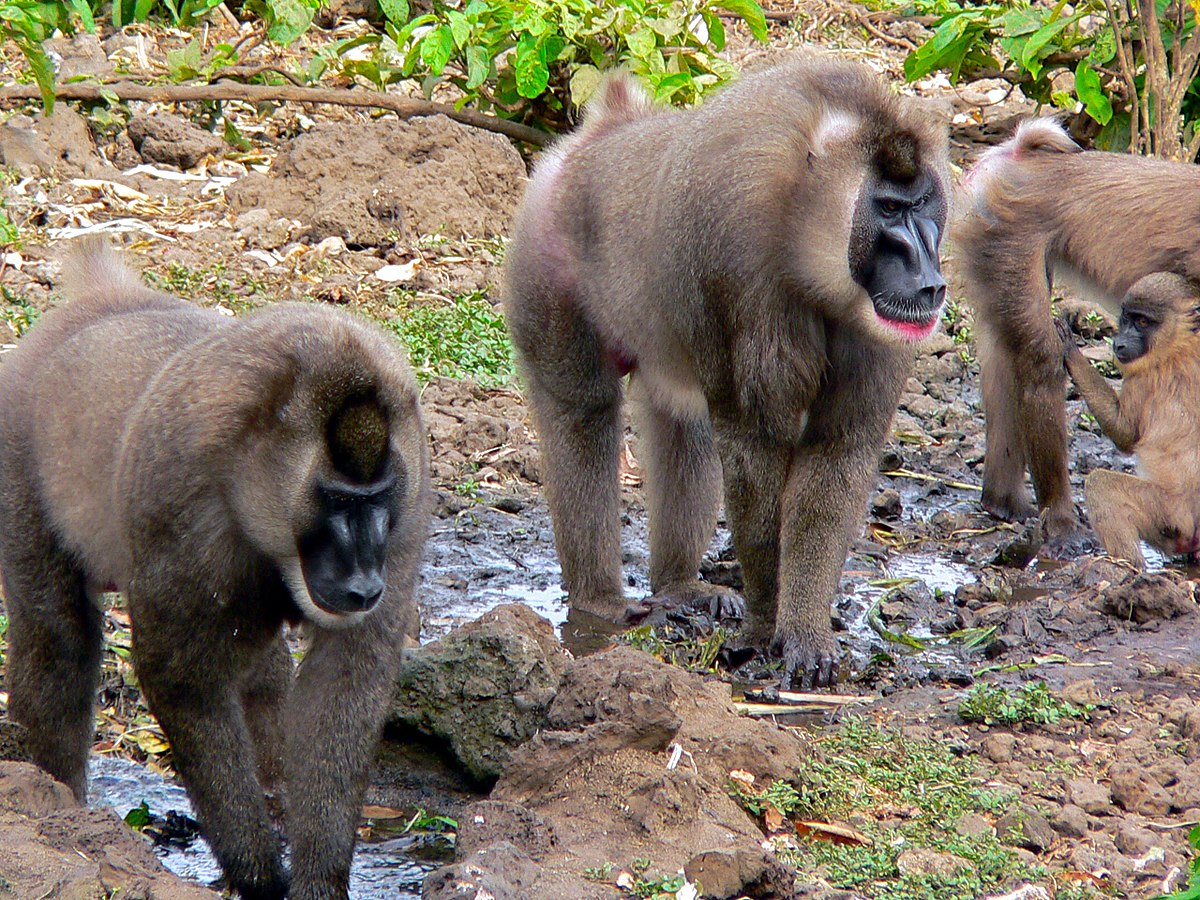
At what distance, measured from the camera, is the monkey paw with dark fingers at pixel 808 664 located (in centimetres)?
560

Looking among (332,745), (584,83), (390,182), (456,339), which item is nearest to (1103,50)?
(584,83)

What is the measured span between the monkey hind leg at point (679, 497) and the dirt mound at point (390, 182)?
3777mm

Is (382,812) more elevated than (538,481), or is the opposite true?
(382,812)

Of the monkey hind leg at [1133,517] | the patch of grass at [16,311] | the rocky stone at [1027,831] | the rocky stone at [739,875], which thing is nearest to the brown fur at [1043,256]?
the monkey hind leg at [1133,517]

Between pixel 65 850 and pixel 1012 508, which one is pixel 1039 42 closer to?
pixel 1012 508

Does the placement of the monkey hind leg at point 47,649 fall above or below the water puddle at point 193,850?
above

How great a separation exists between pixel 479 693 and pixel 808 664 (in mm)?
1394

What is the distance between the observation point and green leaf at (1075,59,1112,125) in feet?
31.4

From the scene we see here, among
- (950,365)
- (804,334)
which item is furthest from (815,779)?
Answer: (950,365)

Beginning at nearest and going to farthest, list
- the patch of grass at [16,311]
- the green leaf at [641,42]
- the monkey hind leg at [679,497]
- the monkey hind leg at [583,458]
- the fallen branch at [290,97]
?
the monkey hind leg at [583,458] → the monkey hind leg at [679,497] → the patch of grass at [16,311] → the green leaf at [641,42] → the fallen branch at [290,97]

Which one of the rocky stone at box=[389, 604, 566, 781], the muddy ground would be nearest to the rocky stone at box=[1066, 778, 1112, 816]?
the muddy ground

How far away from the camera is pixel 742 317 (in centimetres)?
539

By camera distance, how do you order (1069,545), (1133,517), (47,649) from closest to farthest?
(47,649) < (1133,517) < (1069,545)

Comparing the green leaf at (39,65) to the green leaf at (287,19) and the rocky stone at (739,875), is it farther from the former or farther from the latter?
the rocky stone at (739,875)
